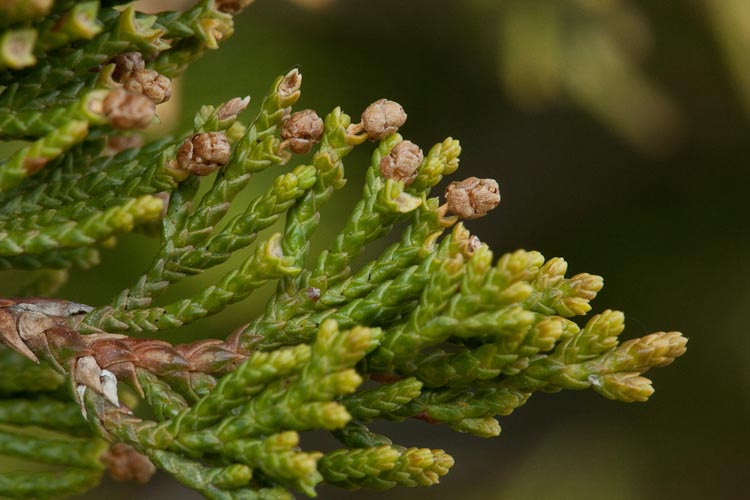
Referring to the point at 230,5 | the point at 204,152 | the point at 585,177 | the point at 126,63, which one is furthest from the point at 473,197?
the point at 585,177

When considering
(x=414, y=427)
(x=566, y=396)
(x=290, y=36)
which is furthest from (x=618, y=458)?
(x=290, y=36)

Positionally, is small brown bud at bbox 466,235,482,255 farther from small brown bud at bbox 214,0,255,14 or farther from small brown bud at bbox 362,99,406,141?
small brown bud at bbox 214,0,255,14

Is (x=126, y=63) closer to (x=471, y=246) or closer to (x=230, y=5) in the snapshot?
(x=230, y=5)

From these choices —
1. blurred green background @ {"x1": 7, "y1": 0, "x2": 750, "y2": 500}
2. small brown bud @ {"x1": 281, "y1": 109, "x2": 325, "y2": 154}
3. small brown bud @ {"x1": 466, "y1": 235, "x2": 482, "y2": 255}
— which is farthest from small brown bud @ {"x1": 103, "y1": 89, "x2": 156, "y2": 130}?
blurred green background @ {"x1": 7, "y1": 0, "x2": 750, "y2": 500}

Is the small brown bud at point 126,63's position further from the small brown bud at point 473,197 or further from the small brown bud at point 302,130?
the small brown bud at point 473,197

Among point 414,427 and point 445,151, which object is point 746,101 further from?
point 414,427

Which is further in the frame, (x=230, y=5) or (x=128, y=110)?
(x=230, y=5)

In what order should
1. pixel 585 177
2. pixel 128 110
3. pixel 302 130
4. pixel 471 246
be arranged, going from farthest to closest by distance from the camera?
1. pixel 585 177
2. pixel 302 130
3. pixel 471 246
4. pixel 128 110
